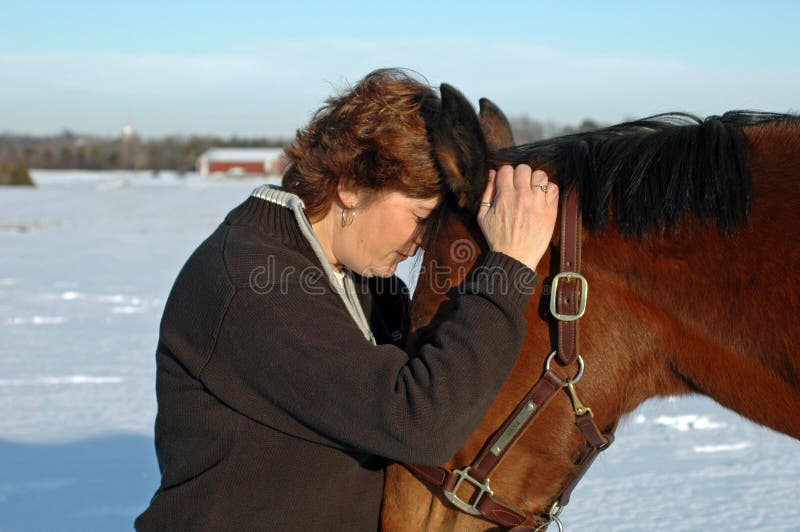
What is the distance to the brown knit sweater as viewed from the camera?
1685 mm

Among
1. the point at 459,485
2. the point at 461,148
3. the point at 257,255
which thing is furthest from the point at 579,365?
the point at 257,255

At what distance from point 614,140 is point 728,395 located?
24.3 inches

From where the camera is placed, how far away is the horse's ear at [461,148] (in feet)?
5.36

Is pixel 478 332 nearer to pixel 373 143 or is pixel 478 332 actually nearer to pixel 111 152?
pixel 373 143

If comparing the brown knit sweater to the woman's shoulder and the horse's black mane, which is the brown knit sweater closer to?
the woman's shoulder

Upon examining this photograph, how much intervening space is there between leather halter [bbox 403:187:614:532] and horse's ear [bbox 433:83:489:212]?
7.9 inches

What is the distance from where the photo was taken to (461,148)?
1699 mm

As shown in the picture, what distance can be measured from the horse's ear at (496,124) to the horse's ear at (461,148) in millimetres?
466

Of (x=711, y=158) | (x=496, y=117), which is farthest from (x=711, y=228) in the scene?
(x=496, y=117)

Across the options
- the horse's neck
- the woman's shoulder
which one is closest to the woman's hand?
the horse's neck

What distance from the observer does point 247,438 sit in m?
1.90

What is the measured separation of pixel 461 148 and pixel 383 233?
34cm

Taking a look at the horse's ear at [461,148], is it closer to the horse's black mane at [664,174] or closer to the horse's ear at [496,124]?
the horse's black mane at [664,174]

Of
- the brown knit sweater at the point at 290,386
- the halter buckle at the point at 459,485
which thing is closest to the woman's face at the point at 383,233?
the brown knit sweater at the point at 290,386
